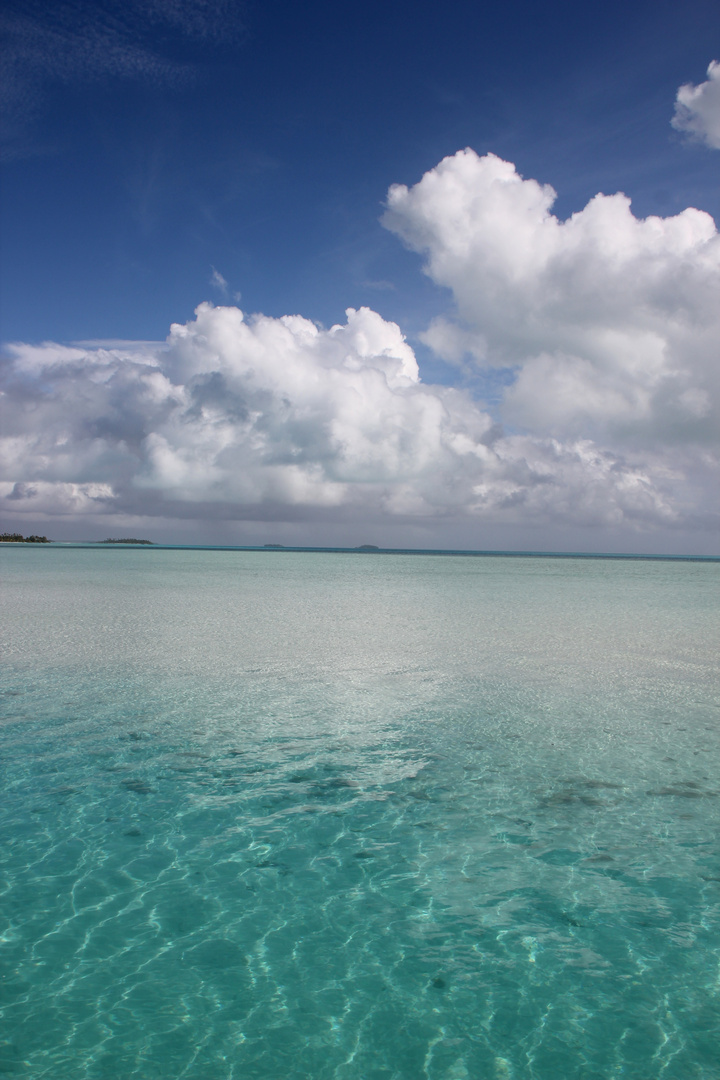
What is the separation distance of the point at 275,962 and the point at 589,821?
428 cm

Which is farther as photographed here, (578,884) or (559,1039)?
(578,884)

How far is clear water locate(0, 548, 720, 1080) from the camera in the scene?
438cm

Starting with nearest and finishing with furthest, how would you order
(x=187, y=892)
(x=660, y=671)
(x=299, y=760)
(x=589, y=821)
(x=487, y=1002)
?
1. (x=487, y=1002)
2. (x=187, y=892)
3. (x=589, y=821)
4. (x=299, y=760)
5. (x=660, y=671)

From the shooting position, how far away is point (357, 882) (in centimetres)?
620

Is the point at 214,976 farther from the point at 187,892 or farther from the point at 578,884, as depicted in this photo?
the point at 578,884

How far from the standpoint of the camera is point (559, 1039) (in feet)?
14.4

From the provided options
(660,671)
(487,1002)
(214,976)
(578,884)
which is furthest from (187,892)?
(660,671)

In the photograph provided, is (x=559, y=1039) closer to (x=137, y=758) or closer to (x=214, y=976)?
(x=214, y=976)

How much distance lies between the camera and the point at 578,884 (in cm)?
614

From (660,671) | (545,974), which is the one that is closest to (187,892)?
(545,974)

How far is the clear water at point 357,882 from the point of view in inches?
172

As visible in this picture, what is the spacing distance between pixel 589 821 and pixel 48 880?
6.10 meters

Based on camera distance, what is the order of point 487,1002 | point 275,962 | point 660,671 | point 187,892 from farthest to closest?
point 660,671 < point 187,892 < point 275,962 < point 487,1002

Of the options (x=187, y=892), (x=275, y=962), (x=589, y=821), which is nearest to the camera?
(x=275, y=962)
